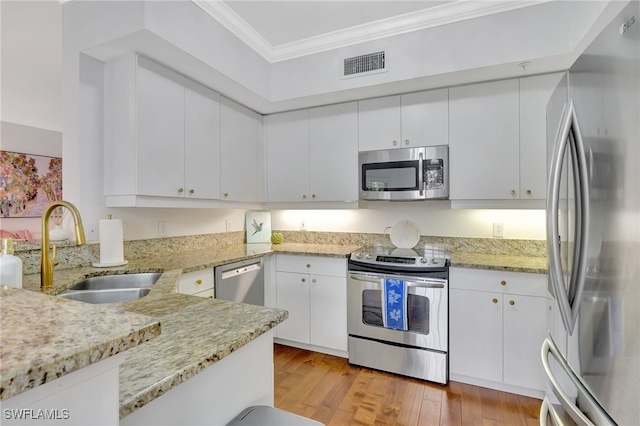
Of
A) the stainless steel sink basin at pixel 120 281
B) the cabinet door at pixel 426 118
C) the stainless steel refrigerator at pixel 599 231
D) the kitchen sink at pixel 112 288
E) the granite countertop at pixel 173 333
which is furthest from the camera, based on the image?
the cabinet door at pixel 426 118

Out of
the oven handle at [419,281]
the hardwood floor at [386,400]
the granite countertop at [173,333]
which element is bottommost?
the hardwood floor at [386,400]

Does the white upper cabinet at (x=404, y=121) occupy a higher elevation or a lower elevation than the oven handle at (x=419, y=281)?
higher

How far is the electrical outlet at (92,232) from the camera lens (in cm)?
204

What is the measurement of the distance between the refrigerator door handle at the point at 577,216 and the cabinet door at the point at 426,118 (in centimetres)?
143

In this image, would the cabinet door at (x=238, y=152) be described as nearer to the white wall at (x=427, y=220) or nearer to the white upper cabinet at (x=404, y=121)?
the white wall at (x=427, y=220)

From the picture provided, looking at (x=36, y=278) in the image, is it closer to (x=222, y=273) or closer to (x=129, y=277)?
(x=129, y=277)

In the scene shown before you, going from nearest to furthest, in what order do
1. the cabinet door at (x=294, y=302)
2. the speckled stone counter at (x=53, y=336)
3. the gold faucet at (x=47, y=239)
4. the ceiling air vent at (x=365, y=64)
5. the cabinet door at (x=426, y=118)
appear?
the speckled stone counter at (x=53, y=336), the gold faucet at (x=47, y=239), the ceiling air vent at (x=365, y=64), the cabinet door at (x=426, y=118), the cabinet door at (x=294, y=302)

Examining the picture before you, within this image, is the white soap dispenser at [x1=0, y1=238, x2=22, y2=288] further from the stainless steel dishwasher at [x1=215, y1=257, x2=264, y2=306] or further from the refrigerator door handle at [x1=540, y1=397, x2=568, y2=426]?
the refrigerator door handle at [x1=540, y1=397, x2=568, y2=426]

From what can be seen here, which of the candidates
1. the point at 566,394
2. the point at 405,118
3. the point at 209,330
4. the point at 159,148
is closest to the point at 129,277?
the point at 159,148

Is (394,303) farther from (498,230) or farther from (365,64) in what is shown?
(365,64)

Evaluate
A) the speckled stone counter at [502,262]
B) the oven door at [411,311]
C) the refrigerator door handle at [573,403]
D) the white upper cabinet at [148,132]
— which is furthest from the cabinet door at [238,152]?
the refrigerator door handle at [573,403]

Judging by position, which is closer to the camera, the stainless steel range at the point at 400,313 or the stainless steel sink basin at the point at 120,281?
the stainless steel sink basin at the point at 120,281

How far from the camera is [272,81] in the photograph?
108 inches

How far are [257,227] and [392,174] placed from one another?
63.3 inches
